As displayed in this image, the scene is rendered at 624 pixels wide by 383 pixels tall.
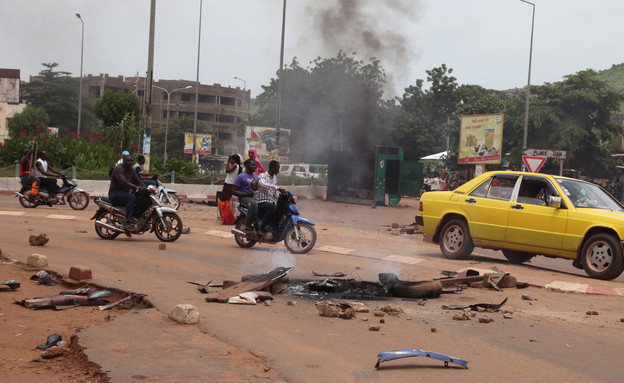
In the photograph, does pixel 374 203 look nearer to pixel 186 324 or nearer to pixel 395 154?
pixel 395 154

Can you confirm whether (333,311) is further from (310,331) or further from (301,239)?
(301,239)

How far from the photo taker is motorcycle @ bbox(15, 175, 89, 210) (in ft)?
64.8

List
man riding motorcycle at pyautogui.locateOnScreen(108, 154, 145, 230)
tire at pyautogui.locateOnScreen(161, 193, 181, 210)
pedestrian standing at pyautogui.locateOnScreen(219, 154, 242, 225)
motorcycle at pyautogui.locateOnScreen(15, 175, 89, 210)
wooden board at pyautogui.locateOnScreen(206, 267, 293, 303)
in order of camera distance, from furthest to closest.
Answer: tire at pyautogui.locateOnScreen(161, 193, 181, 210) < motorcycle at pyautogui.locateOnScreen(15, 175, 89, 210) < pedestrian standing at pyautogui.locateOnScreen(219, 154, 242, 225) < man riding motorcycle at pyautogui.locateOnScreen(108, 154, 145, 230) < wooden board at pyautogui.locateOnScreen(206, 267, 293, 303)

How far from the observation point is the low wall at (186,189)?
88.6 ft

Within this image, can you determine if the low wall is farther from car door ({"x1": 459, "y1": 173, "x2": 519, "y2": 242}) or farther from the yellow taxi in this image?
car door ({"x1": 459, "y1": 173, "x2": 519, "y2": 242})

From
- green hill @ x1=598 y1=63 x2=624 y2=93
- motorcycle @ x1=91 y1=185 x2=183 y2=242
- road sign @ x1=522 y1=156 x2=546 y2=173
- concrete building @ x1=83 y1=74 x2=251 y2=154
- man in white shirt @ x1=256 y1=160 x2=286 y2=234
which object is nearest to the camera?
man in white shirt @ x1=256 y1=160 x2=286 y2=234

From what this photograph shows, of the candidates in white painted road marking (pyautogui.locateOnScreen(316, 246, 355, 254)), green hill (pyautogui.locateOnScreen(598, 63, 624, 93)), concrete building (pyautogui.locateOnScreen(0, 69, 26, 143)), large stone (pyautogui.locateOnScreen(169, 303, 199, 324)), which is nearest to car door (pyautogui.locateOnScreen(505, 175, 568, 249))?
white painted road marking (pyautogui.locateOnScreen(316, 246, 355, 254))

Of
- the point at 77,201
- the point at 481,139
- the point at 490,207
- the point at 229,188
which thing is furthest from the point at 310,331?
the point at 481,139

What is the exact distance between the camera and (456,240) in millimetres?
13109

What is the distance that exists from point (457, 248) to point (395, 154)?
18.4 m

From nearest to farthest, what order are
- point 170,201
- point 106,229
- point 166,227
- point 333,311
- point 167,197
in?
point 333,311
point 166,227
point 106,229
point 167,197
point 170,201

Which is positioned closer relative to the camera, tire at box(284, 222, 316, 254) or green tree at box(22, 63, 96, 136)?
tire at box(284, 222, 316, 254)

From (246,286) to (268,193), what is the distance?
4598 millimetres

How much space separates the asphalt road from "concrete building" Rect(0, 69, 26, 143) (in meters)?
77.9
